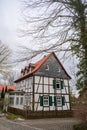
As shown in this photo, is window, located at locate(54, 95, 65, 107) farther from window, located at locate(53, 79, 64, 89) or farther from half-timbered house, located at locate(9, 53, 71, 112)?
window, located at locate(53, 79, 64, 89)

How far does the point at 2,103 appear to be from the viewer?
2522cm

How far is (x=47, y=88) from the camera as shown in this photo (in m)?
21.6

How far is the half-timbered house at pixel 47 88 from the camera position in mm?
20547

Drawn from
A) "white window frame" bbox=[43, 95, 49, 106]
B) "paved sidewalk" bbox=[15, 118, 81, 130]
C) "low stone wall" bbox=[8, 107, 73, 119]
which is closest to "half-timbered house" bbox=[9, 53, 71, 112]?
"white window frame" bbox=[43, 95, 49, 106]

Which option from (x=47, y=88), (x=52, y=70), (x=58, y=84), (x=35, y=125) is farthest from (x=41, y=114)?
(x=52, y=70)

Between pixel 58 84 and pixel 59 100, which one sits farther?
pixel 58 84

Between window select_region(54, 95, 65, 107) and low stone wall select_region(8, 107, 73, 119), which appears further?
window select_region(54, 95, 65, 107)

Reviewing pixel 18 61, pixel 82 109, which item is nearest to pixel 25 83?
pixel 82 109

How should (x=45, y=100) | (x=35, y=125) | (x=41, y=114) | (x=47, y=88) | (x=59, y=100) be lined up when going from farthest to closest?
(x=59, y=100)
(x=47, y=88)
(x=45, y=100)
(x=41, y=114)
(x=35, y=125)

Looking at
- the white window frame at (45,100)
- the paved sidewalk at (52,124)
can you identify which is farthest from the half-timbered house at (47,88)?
the paved sidewalk at (52,124)

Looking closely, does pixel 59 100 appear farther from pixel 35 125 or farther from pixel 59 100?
pixel 35 125

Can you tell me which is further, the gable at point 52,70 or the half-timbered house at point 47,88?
the gable at point 52,70

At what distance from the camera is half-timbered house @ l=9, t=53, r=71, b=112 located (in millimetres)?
20547

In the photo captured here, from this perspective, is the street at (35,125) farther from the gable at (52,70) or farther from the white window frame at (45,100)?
the gable at (52,70)
